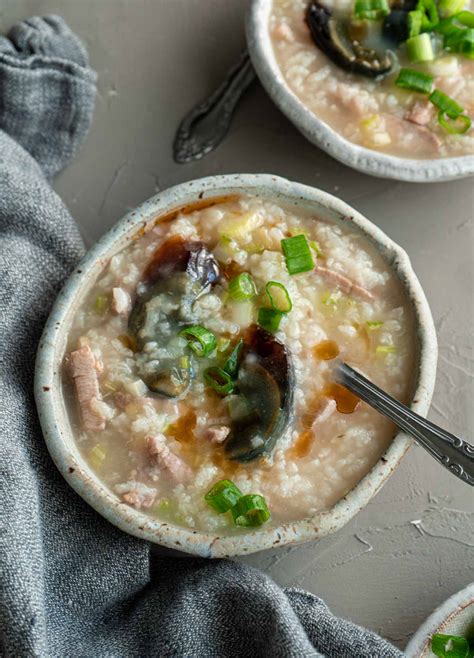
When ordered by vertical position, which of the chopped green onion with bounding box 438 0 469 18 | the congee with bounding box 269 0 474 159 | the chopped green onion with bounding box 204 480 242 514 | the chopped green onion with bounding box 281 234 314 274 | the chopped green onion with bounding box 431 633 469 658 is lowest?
the chopped green onion with bounding box 431 633 469 658

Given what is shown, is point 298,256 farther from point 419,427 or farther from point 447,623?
point 447,623

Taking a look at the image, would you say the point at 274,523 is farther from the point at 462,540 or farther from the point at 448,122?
the point at 448,122

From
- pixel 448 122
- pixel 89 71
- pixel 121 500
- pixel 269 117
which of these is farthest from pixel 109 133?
pixel 121 500

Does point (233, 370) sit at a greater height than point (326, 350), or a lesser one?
lesser

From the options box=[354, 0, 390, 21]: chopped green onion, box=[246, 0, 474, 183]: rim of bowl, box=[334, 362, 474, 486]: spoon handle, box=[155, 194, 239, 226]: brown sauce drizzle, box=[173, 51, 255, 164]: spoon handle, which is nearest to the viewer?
box=[334, 362, 474, 486]: spoon handle

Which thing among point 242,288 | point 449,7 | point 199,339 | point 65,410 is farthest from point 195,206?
point 449,7

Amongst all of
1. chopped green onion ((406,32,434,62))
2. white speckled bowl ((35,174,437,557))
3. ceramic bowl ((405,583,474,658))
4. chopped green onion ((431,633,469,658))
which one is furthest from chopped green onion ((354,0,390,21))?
chopped green onion ((431,633,469,658))

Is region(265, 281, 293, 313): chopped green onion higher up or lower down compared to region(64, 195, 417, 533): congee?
higher up

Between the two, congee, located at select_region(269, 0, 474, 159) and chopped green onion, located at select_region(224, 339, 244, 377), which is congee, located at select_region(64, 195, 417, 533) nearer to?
chopped green onion, located at select_region(224, 339, 244, 377)
